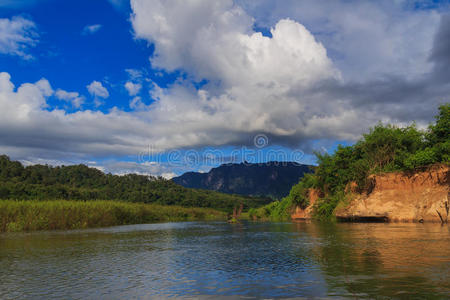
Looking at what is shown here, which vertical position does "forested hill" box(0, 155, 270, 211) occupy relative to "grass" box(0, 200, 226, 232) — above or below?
above

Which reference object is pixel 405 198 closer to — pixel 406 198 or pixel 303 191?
pixel 406 198

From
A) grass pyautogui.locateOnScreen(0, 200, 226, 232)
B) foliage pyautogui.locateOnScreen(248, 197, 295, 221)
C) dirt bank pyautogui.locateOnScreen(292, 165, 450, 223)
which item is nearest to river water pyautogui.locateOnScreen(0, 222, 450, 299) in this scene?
grass pyautogui.locateOnScreen(0, 200, 226, 232)

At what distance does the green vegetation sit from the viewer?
49281mm

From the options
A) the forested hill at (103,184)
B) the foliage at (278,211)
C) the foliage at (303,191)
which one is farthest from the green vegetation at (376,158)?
the forested hill at (103,184)

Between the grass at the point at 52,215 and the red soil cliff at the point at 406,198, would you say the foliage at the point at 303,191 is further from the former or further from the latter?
the grass at the point at 52,215

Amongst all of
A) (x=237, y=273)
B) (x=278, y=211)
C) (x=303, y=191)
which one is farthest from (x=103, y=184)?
(x=237, y=273)

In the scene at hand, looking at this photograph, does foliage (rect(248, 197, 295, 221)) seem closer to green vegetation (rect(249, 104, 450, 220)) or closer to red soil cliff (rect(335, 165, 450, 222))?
green vegetation (rect(249, 104, 450, 220))

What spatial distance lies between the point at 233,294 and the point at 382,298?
14.7ft

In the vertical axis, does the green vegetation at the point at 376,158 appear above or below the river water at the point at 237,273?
above

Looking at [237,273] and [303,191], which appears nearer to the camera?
[237,273]

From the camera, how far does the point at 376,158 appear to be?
59.8 m

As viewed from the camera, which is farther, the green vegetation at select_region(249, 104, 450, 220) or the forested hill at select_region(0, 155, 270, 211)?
the forested hill at select_region(0, 155, 270, 211)

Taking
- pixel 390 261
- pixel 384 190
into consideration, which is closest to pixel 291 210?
pixel 384 190

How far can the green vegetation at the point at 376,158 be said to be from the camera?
162 feet
